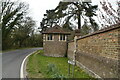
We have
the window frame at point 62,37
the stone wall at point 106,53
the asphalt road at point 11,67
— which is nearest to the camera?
the stone wall at point 106,53

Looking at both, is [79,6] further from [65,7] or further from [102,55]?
[102,55]

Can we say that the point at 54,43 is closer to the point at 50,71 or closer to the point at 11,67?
the point at 11,67

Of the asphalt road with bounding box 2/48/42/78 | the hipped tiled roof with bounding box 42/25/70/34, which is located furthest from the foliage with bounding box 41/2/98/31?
the asphalt road with bounding box 2/48/42/78

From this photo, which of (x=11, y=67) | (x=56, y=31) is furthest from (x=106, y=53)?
(x=56, y=31)

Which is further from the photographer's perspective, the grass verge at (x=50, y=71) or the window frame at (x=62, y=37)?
the window frame at (x=62, y=37)

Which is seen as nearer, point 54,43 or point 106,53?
point 106,53

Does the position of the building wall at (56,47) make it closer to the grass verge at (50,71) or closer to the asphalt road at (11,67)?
the asphalt road at (11,67)

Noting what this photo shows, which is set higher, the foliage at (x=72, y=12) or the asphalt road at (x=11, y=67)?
the foliage at (x=72, y=12)

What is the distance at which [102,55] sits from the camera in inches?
252

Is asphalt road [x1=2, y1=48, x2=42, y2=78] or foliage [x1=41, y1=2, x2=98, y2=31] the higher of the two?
foliage [x1=41, y1=2, x2=98, y2=31]

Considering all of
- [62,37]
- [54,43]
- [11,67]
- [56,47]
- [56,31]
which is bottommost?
[11,67]

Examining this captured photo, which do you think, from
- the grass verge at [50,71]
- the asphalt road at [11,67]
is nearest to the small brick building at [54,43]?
the asphalt road at [11,67]

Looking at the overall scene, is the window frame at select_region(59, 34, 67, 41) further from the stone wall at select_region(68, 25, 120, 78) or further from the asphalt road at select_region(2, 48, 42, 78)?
the stone wall at select_region(68, 25, 120, 78)

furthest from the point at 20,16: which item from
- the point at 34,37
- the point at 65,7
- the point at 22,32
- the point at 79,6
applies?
the point at 34,37
